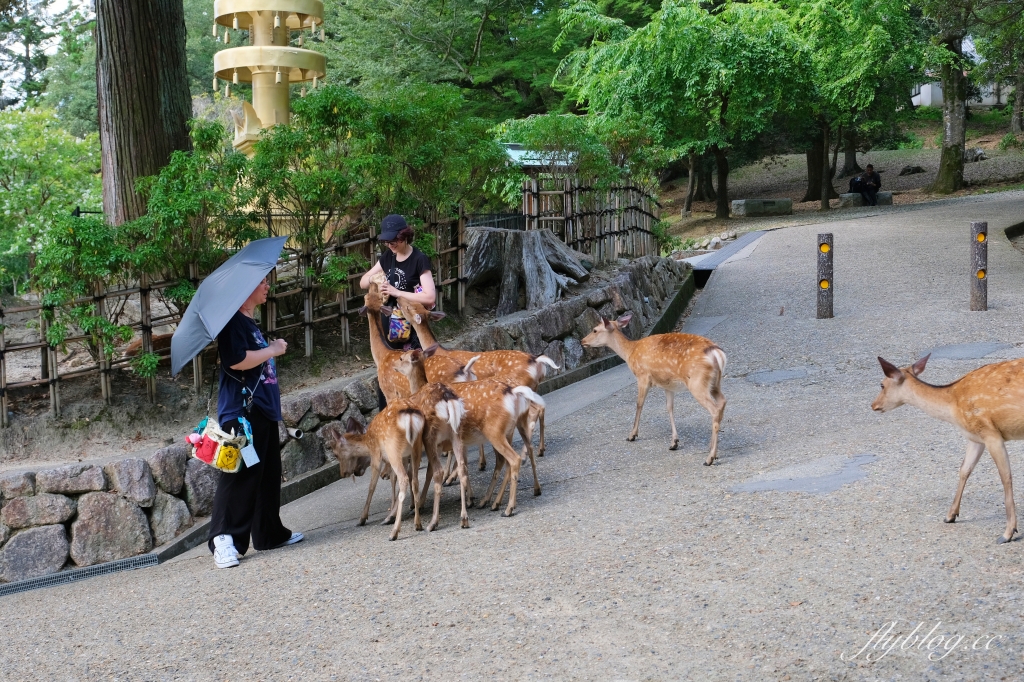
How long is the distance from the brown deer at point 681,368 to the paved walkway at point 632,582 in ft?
1.10

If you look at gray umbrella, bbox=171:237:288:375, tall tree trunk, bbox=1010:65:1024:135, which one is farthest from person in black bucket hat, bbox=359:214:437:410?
tall tree trunk, bbox=1010:65:1024:135

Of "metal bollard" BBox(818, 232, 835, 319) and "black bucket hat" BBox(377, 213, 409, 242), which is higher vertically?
"black bucket hat" BBox(377, 213, 409, 242)

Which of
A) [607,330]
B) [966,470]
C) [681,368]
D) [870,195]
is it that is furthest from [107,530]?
[870,195]

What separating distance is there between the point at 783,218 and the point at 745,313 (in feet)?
51.9

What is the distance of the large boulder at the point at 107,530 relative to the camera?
7.14m

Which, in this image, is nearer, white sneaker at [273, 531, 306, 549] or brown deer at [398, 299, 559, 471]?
white sneaker at [273, 531, 306, 549]

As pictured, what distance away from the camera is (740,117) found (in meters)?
27.5

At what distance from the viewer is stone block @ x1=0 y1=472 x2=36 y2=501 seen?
7.02 m

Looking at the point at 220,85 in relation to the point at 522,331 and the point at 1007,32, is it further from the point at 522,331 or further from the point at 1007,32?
the point at 522,331

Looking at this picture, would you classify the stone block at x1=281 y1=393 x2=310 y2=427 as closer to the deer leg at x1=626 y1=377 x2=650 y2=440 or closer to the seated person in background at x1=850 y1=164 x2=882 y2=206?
the deer leg at x1=626 y1=377 x2=650 y2=440

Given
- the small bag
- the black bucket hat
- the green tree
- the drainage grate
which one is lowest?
the drainage grate

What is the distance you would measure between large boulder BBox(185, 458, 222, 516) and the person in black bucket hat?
1.77 meters

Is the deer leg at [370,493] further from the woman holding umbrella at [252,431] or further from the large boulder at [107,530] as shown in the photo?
the large boulder at [107,530]

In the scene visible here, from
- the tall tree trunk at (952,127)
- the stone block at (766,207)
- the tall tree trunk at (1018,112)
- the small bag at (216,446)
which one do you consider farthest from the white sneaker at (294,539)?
the tall tree trunk at (1018,112)
